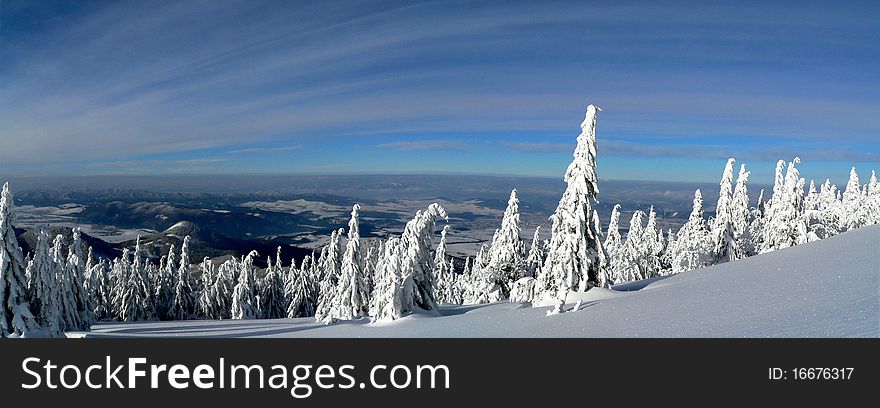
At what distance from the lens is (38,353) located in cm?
657

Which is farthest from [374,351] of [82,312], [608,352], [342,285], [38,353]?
[82,312]

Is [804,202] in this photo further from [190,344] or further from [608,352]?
[190,344]

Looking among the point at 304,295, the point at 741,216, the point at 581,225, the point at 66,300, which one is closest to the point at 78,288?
the point at 66,300

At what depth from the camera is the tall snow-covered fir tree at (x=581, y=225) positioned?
61.2ft

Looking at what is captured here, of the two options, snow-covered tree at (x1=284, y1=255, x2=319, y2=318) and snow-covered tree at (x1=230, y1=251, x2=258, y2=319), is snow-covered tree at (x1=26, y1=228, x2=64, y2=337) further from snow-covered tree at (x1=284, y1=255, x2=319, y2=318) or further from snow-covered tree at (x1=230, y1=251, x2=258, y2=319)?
snow-covered tree at (x1=284, y1=255, x2=319, y2=318)

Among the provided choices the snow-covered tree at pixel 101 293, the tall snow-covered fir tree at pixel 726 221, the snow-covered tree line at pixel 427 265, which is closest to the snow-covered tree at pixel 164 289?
the snow-covered tree line at pixel 427 265

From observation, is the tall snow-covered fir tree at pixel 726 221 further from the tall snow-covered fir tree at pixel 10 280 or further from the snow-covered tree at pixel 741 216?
the tall snow-covered fir tree at pixel 10 280

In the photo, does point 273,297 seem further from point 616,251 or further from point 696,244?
point 696,244

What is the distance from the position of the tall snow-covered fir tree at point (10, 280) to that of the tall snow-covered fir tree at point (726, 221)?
44.1m

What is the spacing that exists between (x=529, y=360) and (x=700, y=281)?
40.3ft

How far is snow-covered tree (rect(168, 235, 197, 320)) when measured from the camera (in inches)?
2106

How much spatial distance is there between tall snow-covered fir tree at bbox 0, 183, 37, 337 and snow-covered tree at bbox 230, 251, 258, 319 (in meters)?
33.9

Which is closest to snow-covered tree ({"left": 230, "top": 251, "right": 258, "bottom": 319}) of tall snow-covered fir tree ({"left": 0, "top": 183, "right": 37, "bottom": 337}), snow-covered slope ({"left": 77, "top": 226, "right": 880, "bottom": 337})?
tall snow-covered fir tree ({"left": 0, "top": 183, "right": 37, "bottom": 337})

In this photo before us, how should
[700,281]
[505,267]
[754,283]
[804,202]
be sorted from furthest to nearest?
1. [804,202]
2. [505,267]
3. [700,281]
4. [754,283]
